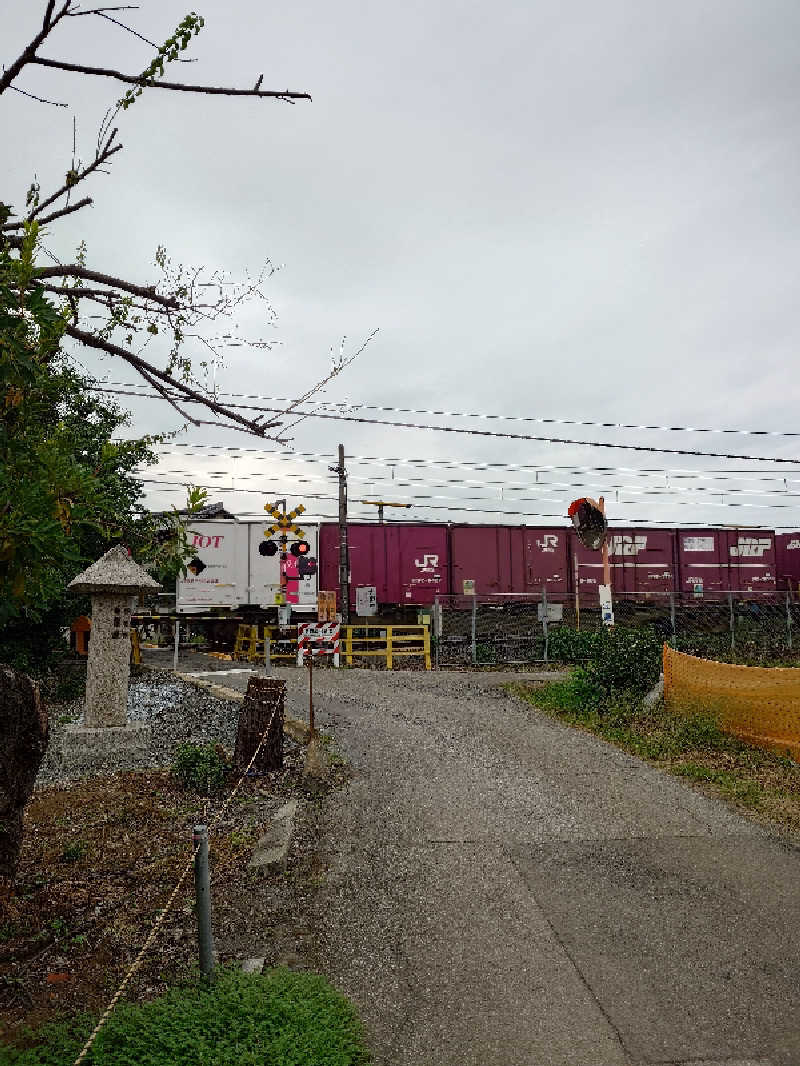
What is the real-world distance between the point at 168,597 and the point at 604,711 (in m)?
13.7

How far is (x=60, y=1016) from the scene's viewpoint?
12.2 ft

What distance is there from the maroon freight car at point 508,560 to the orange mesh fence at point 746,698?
11437 millimetres

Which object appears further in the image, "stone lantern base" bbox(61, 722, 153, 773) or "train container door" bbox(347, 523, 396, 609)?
"train container door" bbox(347, 523, 396, 609)

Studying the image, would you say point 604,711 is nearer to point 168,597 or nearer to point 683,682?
point 683,682

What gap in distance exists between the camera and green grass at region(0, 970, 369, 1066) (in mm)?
3293

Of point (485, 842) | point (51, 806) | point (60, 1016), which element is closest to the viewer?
point (60, 1016)

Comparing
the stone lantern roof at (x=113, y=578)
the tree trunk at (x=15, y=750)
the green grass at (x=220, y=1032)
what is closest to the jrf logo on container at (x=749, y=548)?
the stone lantern roof at (x=113, y=578)

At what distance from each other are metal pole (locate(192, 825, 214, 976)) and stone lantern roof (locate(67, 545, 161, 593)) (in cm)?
625

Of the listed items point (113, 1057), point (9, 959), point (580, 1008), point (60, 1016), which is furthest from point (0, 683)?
point (580, 1008)

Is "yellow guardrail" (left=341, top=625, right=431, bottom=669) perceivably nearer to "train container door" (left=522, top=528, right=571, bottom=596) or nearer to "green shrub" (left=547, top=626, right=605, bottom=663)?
"green shrub" (left=547, top=626, right=605, bottom=663)

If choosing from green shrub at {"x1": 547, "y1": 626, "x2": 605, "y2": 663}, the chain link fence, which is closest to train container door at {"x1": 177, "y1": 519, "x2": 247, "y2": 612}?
the chain link fence

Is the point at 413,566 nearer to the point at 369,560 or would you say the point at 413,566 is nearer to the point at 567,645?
the point at 369,560

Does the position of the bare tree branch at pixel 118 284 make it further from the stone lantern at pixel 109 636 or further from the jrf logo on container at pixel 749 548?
the jrf logo on container at pixel 749 548

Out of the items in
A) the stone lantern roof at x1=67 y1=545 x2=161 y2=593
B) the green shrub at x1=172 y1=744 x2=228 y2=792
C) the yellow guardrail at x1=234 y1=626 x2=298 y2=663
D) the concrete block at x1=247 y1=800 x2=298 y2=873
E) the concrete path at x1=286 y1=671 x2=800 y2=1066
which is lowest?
the concrete path at x1=286 y1=671 x2=800 y2=1066
